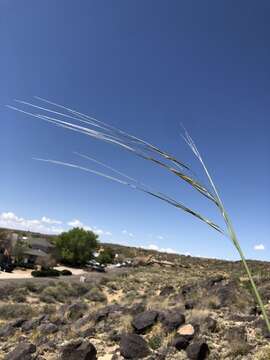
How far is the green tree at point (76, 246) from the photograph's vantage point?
77812 millimetres

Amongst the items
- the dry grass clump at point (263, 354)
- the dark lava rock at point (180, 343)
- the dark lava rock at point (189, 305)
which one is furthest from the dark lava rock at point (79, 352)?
the dark lava rock at point (189, 305)

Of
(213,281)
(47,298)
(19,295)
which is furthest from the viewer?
(19,295)

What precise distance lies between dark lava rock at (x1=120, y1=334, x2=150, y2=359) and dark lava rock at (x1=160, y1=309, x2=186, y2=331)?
1.43m

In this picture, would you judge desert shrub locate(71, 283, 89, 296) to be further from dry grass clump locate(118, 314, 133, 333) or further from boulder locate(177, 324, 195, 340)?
boulder locate(177, 324, 195, 340)

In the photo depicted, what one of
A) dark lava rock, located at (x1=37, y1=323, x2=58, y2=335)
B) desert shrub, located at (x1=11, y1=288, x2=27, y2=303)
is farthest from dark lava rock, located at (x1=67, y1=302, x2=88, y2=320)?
desert shrub, located at (x1=11, y1=288, x2=27, y2=303)

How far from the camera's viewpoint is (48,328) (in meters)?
15.7

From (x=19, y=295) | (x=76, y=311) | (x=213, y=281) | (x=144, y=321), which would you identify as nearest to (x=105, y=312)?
(x=76, y=311)

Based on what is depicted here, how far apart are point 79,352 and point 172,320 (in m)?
3.56

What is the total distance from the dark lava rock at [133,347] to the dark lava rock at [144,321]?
158cm

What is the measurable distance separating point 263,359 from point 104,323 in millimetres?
7841

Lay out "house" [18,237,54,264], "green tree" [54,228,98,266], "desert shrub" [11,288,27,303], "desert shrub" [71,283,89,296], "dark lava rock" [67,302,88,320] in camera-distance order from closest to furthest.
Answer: "dark lava rock" [67,302,88,320]
"desert shrub" [11,288,27,303]
"desert shrub" [71,283,89,296]
"house" [18,237,54,264]
"green tree" [54,228,98,266]

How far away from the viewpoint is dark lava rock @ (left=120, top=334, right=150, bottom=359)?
11383 millimetres

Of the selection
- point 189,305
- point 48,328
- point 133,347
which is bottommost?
point 48,328

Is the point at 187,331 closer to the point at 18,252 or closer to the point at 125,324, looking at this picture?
the point at 125,324
